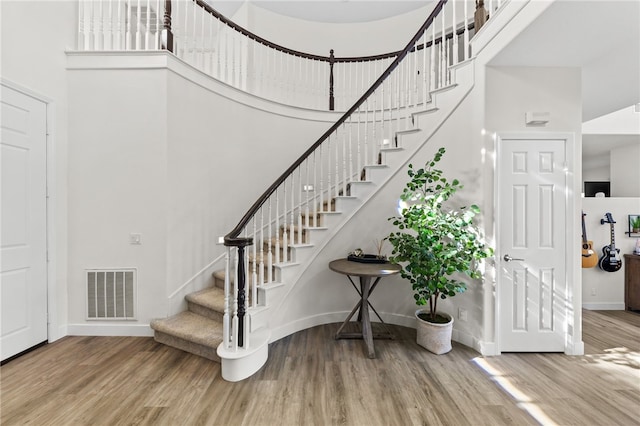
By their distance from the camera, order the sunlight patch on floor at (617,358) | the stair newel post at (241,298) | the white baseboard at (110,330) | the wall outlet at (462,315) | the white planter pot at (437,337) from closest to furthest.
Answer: the stair newel post at (241,298), the sunlight patch on floor at (617,358), the white planter pot at (437,337), the wall outlet at (462,315), the white baseboard at (110,330)

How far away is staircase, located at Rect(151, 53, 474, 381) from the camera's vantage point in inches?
102

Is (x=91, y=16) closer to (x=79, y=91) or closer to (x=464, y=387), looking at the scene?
(x=79, y=91)

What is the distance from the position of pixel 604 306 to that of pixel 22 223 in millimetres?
7330

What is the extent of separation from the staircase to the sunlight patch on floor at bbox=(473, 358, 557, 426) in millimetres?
1938

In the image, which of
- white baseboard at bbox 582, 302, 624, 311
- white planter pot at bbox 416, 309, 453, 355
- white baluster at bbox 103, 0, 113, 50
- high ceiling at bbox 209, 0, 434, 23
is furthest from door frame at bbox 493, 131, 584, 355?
white baluster at bbox 103, 0, 113, 50

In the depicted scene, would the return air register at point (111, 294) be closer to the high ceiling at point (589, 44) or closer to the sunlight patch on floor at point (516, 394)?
the sunlight patch on floor at point (516, 394)

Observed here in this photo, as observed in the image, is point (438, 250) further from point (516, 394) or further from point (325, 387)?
point (325, 387)

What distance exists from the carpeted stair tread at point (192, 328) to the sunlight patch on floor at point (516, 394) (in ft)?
7.97

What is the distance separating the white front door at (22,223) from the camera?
2598 mm

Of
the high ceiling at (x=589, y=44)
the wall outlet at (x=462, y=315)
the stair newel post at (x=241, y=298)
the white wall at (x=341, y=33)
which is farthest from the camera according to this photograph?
the white wall at (x=341, y=33)

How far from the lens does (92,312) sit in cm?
313

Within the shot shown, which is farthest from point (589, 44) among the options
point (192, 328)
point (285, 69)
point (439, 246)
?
point (192, 328)

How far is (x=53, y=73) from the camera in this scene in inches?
118

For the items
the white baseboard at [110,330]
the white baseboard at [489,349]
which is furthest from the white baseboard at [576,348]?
the white baseboard at [110,330]
